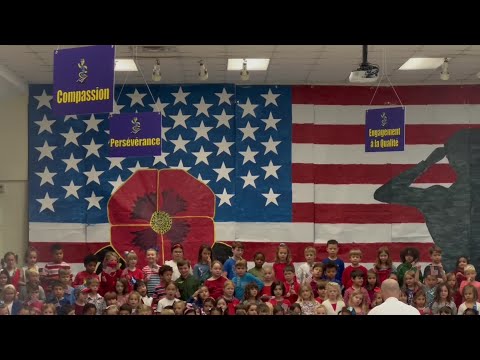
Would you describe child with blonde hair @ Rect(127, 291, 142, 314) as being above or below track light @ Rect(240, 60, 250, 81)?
below

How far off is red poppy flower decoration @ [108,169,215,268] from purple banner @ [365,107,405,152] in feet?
10.6

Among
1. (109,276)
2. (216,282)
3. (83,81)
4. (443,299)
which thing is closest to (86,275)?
(109,276)

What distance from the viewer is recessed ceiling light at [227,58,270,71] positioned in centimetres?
1167

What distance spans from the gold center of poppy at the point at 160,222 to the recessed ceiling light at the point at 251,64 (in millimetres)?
3024

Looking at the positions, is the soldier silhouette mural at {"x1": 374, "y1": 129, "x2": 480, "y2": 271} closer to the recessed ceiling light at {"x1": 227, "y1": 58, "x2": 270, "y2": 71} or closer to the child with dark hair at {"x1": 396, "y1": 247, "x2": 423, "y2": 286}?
the child with dark hair at {"x1": 396, "y1": 247, "x2": 423, "y2": 286}

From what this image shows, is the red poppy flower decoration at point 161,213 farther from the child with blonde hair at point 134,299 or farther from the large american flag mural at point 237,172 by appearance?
the child with blonde hair at point 134,299

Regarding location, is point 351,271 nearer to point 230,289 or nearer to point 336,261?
point 336,261

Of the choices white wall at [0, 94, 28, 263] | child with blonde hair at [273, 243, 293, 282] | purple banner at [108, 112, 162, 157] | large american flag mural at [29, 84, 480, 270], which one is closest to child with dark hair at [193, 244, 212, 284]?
child with blonde hair at [273, 243, 293, 282]

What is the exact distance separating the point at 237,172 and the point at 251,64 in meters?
2.24

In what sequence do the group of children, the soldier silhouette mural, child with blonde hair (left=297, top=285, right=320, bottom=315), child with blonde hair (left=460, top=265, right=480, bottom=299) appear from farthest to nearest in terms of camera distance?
the soldier silhouette mural, child with blonde hair (left=460, top=265, right=480, bottom=299), child with blonde hair (left=297, top=285, right=320, bottom=315), the group of children
